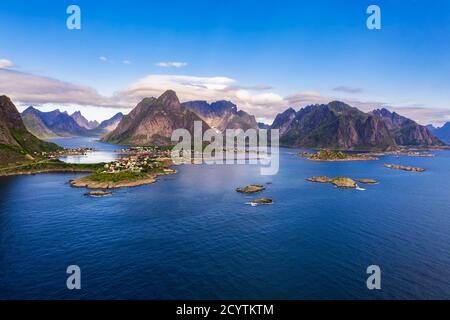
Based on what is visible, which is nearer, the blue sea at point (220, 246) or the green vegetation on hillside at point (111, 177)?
the blue sea at point (220, 246)

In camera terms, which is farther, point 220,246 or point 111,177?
point 111,177

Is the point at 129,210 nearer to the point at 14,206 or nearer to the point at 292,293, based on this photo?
the point at 14,206

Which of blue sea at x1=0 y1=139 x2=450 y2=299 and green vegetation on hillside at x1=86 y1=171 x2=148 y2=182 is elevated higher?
green vegetation on hillside at x1=86 y1=171 x2=148 y2=182

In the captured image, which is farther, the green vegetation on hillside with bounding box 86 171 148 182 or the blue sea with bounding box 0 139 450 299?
the green vegetation on hillside with bounding box 86 171 148 182

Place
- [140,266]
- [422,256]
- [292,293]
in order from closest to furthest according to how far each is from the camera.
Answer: [292,293], [140,266], [422,256]

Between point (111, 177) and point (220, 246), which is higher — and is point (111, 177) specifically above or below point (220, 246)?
above

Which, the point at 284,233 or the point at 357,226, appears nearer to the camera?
the point at 284,233

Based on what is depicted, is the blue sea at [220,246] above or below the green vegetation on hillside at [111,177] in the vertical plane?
below
